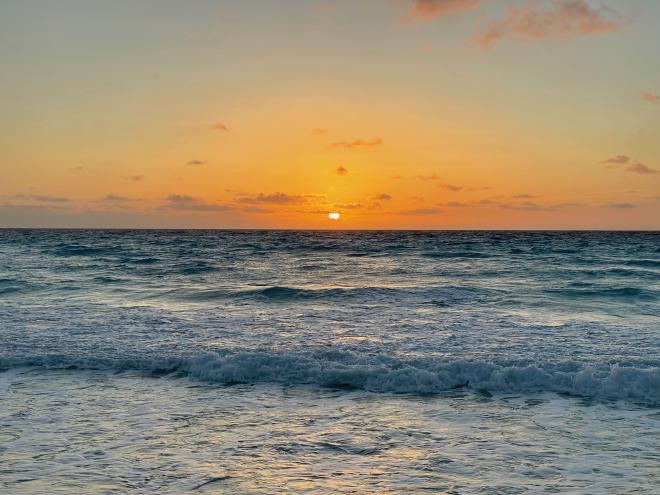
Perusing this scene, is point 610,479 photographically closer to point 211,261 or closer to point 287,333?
point 287,333

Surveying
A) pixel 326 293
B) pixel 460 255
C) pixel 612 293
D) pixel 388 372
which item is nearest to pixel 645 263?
pixel 460 255

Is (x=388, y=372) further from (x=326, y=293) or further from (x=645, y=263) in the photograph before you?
(x=645, y=263)

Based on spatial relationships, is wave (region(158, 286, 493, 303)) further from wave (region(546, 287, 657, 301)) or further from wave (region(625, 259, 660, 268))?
wave (region(625, 259, 660, 268))

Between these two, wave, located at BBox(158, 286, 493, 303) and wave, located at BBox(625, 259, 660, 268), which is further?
wave, located at BBox(625, 259, 660, 268)

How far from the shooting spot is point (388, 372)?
12367mm

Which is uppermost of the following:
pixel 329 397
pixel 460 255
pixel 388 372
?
pixel 460 255

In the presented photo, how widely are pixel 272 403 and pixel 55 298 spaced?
1962cm

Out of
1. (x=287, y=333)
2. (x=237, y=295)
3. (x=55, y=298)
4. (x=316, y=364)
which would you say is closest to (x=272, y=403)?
(x=316, y=364)

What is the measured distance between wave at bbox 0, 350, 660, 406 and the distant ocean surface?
0.04 metres

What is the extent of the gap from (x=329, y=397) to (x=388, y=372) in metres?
1.82

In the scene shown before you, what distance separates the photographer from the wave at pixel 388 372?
1155 centimetres

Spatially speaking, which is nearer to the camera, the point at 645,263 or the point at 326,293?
the point at 326,293

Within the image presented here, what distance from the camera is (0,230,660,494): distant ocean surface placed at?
7340 mm

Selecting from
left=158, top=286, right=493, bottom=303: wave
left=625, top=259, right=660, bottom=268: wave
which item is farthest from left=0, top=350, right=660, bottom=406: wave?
left=625, top=259, right=660, bottom=268: wave
